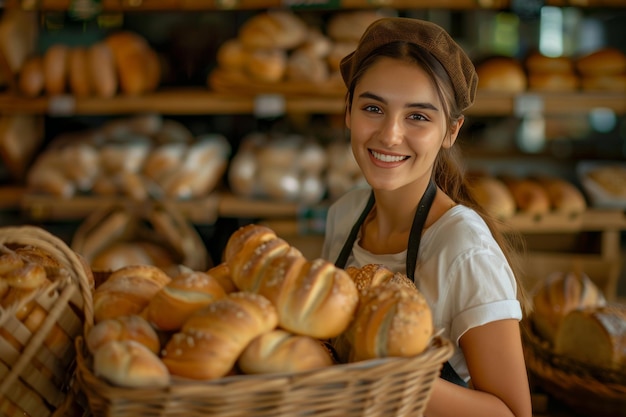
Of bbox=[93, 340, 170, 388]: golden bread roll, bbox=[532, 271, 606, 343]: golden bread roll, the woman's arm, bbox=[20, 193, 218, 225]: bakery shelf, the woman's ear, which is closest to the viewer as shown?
bbox=[93, 340, 170, 388]: golden bread roll

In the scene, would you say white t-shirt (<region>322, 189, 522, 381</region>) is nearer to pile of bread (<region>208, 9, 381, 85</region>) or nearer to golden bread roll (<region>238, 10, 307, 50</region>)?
pile of bread (<region>208, 9, 381, 85</region>)

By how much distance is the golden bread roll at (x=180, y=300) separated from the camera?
894 millimetres

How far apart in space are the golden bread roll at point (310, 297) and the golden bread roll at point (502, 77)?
2.27 m

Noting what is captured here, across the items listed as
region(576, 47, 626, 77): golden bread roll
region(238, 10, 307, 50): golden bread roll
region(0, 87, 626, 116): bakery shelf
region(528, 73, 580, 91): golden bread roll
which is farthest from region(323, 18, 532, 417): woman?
region(576, 47, 626, 77): golden bread roll

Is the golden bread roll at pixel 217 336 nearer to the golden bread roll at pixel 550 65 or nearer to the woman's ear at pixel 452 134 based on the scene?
the woman's ear at pixel 452 134

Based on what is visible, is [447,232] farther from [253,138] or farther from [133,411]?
[253,138]

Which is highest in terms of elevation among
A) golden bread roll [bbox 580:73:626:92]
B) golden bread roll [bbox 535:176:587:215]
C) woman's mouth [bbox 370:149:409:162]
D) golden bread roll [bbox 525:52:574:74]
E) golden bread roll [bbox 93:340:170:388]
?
woman's mouth [bbox 370:149:409:162]

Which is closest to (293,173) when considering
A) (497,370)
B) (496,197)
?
(496,197)

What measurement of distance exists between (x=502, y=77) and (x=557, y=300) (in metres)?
1.38

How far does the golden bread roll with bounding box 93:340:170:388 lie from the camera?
2.48 feet

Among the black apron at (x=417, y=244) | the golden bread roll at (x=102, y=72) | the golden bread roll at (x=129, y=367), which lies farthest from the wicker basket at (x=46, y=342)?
the golden bread roll at (x=102, y=72)

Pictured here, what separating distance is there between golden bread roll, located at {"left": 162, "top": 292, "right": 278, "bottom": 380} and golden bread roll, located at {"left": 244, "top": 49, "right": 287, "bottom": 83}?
2179mm

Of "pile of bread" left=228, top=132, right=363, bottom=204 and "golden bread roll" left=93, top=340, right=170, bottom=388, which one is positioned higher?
"golden bread roll" left=93, top=340, right=170, bottom=388

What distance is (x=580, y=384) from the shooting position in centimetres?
153
